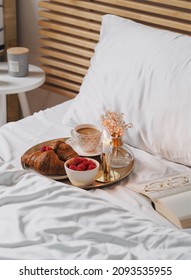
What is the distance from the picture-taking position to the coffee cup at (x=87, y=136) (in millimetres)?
1854

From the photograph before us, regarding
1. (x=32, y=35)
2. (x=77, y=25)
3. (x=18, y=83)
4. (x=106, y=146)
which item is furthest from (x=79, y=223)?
(x=32, y=35)

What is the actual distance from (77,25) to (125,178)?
102 centimetres

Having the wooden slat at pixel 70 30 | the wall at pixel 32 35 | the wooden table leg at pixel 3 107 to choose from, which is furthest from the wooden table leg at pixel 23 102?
the wooden slat at pixel 70 30

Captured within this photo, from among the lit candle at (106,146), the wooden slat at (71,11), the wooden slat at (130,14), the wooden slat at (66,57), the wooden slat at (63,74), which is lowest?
the wooden slat at (63,74)

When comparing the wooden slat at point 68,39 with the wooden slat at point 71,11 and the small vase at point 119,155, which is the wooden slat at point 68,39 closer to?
the wooden slat at point 71,11

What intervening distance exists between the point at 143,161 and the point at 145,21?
2.30 ft

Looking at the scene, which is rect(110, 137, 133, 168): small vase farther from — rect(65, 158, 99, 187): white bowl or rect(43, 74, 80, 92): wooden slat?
rect(43, 74, 80, 92): wooden slat

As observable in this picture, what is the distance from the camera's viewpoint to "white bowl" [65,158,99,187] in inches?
66.7

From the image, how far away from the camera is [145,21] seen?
2326 mm

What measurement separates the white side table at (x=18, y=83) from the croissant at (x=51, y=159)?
0.74 metres

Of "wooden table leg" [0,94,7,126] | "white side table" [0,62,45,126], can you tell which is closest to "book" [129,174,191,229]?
"white side table" [0,62,45,126]

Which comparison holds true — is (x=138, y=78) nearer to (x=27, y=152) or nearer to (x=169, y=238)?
(x=27, y=152)

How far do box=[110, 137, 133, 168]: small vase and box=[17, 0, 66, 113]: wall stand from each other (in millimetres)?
1100

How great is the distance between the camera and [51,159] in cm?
176
